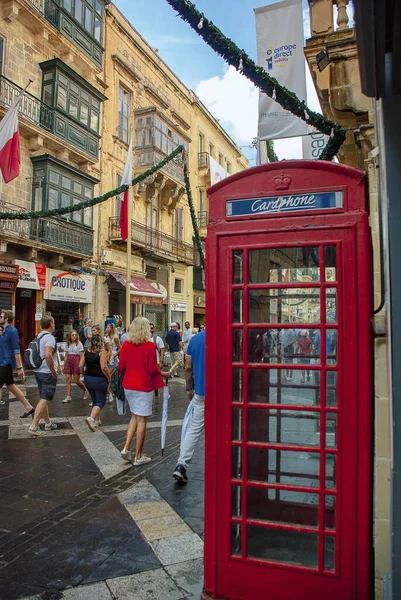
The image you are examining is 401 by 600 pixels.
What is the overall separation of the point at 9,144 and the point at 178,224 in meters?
19.1

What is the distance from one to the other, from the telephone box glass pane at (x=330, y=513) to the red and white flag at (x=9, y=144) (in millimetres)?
9561

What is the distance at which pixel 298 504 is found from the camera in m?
2.60

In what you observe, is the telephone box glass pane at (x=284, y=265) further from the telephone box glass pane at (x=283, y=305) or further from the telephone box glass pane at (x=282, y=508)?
the telephone box glass pane at (x=282, y=508)

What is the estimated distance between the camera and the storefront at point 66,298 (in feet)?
59.0

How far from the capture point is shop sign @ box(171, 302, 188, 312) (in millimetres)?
27733

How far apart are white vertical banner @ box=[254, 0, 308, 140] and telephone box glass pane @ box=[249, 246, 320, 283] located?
4490 millimetres

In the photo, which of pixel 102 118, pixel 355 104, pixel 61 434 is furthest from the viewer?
pixel 102 118

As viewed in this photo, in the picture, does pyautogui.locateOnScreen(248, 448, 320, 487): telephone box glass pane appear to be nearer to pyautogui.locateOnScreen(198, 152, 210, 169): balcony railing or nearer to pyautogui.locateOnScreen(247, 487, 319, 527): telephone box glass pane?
pyautogui.locateOnScreen(247, 487, 319, 527): telephone box glass pane

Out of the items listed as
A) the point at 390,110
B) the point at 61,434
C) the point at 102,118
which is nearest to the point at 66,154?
the point at 102,118

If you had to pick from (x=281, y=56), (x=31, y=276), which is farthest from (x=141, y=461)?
(x=31, y=276)

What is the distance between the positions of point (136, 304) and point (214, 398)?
70.3 ft

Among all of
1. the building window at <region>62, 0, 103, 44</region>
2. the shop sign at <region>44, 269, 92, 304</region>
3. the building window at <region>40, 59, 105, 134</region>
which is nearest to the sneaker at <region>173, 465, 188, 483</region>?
the shop sign at <region>44, 269, 92, 304</region>

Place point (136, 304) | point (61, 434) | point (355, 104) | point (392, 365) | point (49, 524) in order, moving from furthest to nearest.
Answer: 1. point (136, 304)
2. point (61, 434)
3. point (355, 104)
4. point (49, 524)
5. point (392, 365)

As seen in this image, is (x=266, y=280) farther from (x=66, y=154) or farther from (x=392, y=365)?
(x=66, y=154)
